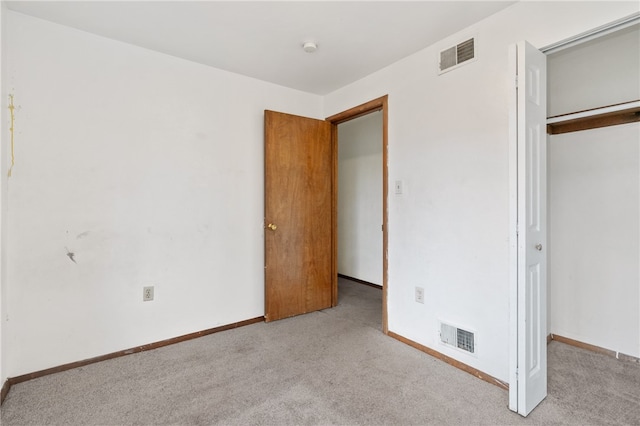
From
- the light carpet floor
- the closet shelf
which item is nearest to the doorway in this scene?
the light carpet floor

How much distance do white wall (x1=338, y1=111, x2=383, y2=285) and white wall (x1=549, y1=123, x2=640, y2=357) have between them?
2076 millimetres

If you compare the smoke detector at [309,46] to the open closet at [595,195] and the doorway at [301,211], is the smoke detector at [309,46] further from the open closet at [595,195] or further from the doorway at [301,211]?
the open closet at [595,195]

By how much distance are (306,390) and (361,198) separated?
3146mm

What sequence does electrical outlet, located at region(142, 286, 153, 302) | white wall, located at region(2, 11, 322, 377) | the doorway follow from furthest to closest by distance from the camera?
the doorway < electrical outlet, located at region(142, 286, 153, 302) < white wall, located at region(2, 11, 322, 377)

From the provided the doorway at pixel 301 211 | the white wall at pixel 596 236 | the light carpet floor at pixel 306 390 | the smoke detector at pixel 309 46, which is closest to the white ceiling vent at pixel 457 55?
the doorway at pixel 301 211

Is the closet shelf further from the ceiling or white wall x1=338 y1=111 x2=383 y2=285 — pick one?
white wall x1=338 y1=111 x2=383 y2=285

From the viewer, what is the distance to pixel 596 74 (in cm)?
246

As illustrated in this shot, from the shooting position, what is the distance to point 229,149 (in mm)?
2928

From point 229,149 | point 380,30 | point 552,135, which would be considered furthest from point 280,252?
point 552,135

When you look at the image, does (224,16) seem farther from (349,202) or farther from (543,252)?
(349,202)

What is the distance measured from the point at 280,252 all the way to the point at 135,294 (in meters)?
1.28

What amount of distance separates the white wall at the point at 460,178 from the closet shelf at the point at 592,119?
0.64m

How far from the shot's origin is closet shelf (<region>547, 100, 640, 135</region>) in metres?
2.12

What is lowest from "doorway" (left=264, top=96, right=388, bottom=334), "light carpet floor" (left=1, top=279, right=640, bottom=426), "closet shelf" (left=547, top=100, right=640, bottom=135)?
"light carpet floor" (left=1, top=279, right=640, bottom=426)
